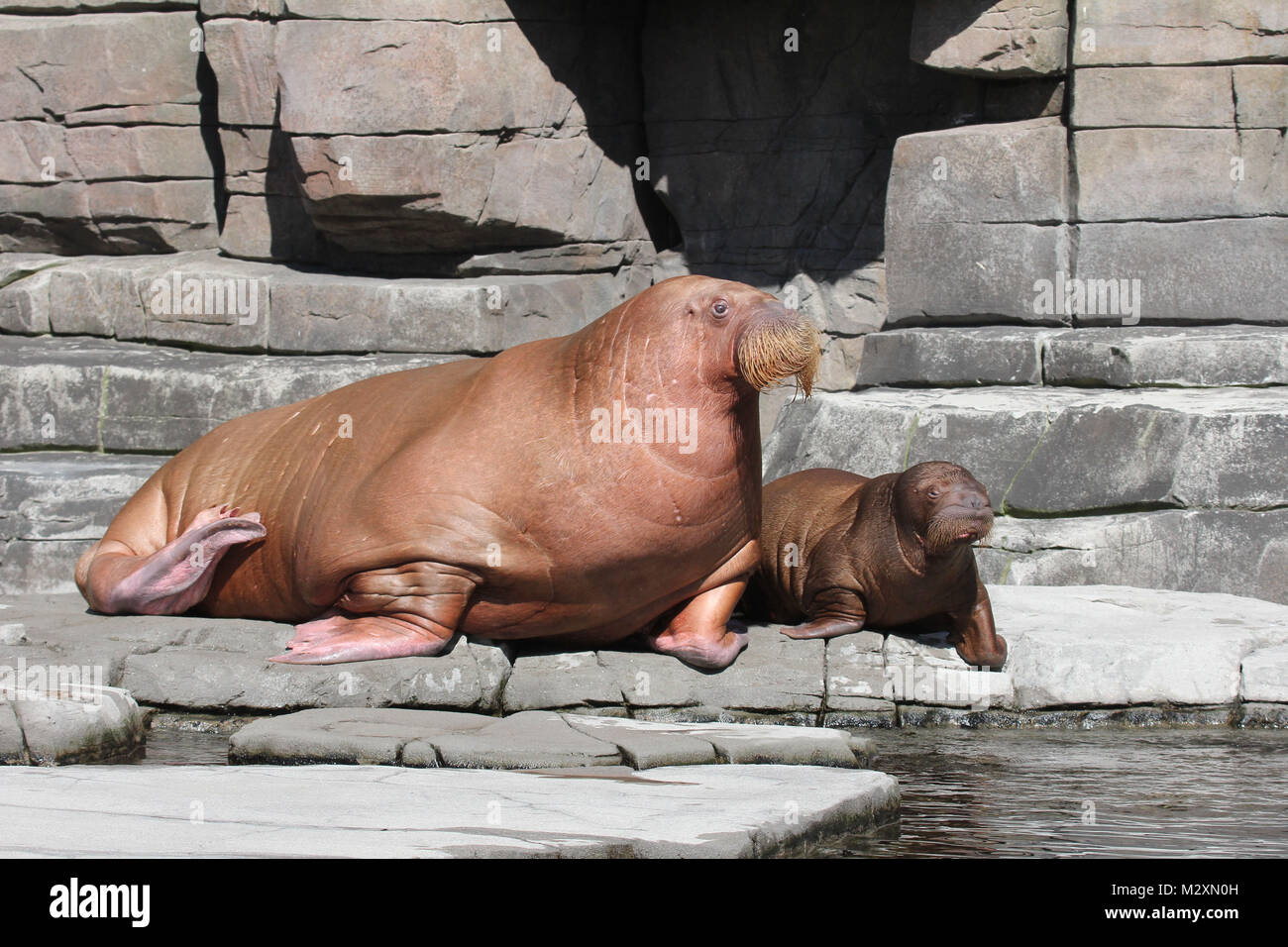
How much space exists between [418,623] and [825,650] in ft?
4.94

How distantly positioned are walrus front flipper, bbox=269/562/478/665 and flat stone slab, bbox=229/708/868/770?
0.57 meters

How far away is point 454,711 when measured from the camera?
561 cm

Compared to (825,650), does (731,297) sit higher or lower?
higher

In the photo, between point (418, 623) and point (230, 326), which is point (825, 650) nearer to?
point (418, 623)

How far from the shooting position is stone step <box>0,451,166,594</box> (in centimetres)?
792

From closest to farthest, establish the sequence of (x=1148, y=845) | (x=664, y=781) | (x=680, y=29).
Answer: (x=1148, y=845) → (x=664, y=781) → (x=680, y=29)

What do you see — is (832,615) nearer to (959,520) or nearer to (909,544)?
(909,544)

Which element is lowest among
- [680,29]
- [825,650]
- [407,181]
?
[825,650]

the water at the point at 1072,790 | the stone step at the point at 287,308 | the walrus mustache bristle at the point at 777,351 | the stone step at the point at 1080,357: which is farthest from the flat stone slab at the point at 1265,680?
the stone step at the point at 287,308

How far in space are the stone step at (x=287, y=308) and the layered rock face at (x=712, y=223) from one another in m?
0.02

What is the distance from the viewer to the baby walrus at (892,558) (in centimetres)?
595

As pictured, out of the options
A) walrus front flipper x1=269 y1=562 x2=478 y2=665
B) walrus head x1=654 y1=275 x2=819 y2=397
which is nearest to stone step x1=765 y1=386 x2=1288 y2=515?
walrus head x1=654 y1=275 x2=819 y2=397
